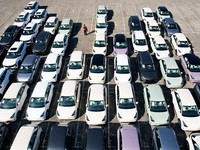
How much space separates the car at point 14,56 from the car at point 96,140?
Result: 1240 cm

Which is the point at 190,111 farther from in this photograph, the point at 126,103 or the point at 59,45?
the point at 59,45

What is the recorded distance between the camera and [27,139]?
10.7m

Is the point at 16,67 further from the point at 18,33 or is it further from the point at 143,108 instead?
the point at 143,108

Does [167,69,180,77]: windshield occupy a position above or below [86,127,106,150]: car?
above

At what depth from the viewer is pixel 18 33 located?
2302 cm

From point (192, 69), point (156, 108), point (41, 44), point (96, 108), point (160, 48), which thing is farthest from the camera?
point (41, 44)

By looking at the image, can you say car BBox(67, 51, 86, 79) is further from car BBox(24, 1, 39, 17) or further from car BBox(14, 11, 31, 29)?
car BBox(24, 1, 39, 17)

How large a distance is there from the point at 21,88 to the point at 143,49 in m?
13.7

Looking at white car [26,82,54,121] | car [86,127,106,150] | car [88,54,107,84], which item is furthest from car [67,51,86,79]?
car [86,127,106,150]

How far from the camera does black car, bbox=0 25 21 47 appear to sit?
2092 cm

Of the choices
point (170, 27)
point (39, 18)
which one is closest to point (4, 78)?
point (39, 18)

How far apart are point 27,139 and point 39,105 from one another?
3.33 m

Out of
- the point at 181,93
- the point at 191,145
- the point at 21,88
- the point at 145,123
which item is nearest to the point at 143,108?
the point at 145,123

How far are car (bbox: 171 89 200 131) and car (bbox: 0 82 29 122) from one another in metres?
13.3
